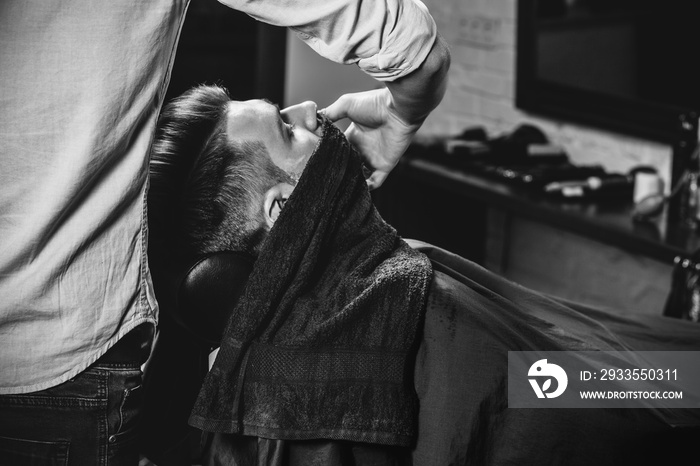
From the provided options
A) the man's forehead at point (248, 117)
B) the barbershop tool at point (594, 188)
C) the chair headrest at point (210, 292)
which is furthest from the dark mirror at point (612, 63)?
the chair headrest at point (210, 292)

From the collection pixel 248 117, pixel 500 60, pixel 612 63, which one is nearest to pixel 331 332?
pixel 248 117

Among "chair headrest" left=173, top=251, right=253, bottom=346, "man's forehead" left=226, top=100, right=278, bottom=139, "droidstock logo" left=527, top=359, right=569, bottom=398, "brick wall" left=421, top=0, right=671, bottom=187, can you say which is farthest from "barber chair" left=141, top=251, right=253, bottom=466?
"brick wall" left=421, top=0, right=671, bottom=187

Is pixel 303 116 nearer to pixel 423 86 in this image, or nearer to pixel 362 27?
pixel 423 86

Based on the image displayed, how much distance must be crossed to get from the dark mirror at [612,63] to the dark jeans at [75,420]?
1.99 m

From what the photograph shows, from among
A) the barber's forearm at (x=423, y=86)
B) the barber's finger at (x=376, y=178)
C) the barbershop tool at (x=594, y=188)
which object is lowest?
the barbershop tool at (x=594, y=188)

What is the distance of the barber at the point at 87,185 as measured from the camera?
104cm

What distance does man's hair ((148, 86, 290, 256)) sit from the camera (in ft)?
4.46

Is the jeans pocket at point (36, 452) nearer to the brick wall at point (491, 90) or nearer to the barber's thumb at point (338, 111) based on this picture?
the barber's thumb at point (338, 111)

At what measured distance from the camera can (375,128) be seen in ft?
5.10

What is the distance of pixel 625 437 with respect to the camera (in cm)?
129

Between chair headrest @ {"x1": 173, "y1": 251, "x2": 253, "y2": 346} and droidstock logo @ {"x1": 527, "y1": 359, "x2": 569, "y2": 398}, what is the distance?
47 cm

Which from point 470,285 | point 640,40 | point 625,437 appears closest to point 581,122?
point 640,40

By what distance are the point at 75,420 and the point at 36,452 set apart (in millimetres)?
68

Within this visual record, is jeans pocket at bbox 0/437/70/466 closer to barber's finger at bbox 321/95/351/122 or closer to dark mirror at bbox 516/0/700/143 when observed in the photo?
barber's finger at bbox 321/95/351/122
